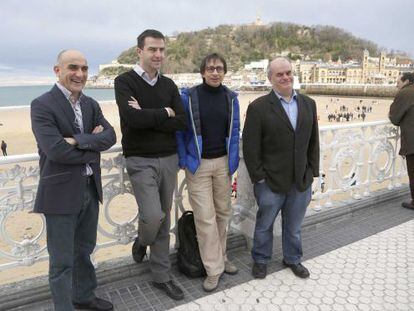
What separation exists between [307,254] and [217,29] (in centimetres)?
17288

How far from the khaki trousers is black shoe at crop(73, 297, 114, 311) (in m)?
0.89

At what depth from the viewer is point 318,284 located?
318 centimetres

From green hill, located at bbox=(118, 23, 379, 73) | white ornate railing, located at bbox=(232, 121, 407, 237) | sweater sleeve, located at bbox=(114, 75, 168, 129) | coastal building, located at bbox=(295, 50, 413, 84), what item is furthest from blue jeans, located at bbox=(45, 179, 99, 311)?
Answer: green hill, located at bbox=(118, 23, 379, 73)

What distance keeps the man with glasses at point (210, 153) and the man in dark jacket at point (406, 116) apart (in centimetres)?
309

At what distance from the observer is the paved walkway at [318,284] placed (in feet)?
9.43

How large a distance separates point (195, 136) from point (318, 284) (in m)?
1.75

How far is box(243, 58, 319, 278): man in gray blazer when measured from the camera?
10.1 feet

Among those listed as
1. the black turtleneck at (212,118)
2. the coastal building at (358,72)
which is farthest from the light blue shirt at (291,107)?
the coastal building at (358,72)

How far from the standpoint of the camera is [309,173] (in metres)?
3.29

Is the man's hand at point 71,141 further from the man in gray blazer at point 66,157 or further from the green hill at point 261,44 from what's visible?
Result: the green hill at point 261,44

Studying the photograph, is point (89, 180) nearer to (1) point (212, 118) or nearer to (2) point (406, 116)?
(1) point (212, 118)

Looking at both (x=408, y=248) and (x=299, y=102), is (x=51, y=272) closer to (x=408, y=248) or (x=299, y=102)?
(x=299, y=102)

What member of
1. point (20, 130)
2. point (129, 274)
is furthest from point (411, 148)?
point (20, 130)

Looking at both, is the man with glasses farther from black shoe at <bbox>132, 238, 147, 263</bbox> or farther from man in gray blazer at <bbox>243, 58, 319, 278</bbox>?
black shoe at <bbox>132, 238, 147, 263</bbox>
